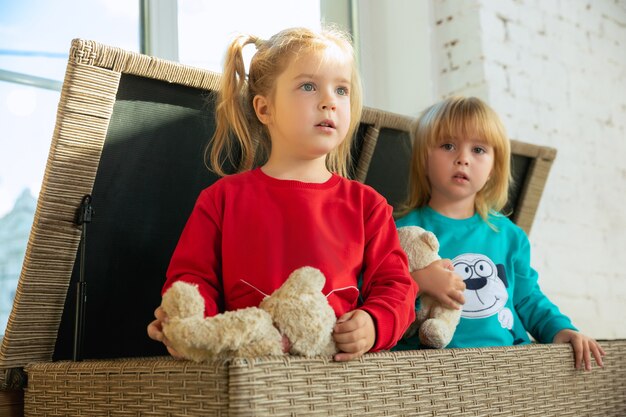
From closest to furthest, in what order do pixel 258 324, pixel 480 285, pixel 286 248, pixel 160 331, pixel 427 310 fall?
pixel 258 324 → pixel 160 331 → pixel 286 248 → pixel 427 310 → pixel 480 285

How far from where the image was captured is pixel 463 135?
1.53 meters

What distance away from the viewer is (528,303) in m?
1.55

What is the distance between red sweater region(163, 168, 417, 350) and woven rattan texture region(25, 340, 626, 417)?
0.09 meters

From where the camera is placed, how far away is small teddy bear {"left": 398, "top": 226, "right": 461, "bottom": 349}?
4.08 feet

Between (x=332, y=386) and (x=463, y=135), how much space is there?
80 centimetres

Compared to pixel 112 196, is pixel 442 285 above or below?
below

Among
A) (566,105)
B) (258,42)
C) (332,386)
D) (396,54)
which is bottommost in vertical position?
(332,386)

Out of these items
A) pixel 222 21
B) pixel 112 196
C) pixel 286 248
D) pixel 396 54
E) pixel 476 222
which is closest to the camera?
pixel 286 248

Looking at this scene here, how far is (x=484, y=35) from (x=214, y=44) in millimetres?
780

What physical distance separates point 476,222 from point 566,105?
1.01 metres

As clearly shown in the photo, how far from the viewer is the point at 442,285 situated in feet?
4.24

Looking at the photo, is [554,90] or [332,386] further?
[554,90]

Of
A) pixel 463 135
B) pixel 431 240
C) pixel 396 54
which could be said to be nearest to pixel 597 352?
pixel 431 240

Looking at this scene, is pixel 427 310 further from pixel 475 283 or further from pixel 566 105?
pixel 566 105
